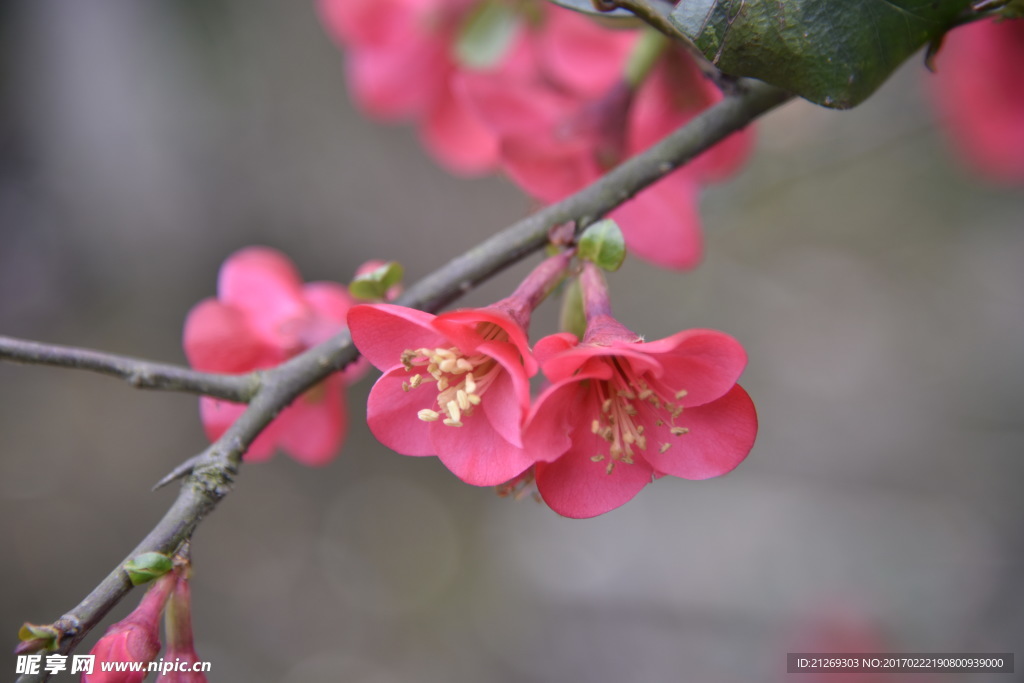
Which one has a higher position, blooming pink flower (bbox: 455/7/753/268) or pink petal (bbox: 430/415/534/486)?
blooming pink flower (bbox: 455/7/753/268)

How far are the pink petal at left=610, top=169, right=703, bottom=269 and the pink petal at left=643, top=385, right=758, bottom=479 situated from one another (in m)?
0.24

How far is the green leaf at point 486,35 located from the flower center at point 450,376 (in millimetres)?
484

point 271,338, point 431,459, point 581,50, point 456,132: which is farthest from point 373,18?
point 431,459

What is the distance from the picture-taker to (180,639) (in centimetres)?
47

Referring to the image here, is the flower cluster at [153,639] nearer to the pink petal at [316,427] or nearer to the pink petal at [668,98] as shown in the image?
the pink petal at [316,427]

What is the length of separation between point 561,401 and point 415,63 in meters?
0.66

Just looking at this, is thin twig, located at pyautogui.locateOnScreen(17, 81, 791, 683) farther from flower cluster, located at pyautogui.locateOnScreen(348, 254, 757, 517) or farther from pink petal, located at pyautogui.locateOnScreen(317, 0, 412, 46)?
pink petal, located at pyautogui.locateOnScreen(317, 0, 412, 46)

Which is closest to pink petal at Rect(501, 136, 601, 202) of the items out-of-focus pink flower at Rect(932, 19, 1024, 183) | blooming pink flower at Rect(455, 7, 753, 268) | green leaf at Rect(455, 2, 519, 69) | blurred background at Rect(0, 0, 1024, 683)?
blooming pink flower at Rect(455, 7, 753, 268)

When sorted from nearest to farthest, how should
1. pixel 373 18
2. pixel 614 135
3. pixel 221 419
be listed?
pixel 221 419
pixel 614 135
pixel 373 18

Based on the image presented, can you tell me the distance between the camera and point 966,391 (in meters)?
2.13

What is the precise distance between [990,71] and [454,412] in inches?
35.0

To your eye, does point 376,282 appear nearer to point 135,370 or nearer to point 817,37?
point 135,370

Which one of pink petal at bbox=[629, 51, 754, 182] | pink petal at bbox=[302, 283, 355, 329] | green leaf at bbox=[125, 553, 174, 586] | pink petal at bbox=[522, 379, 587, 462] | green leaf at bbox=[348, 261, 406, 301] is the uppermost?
pink petal at bbox=[629, 51, 754, 182]

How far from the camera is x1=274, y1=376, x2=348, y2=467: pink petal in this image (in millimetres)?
707
